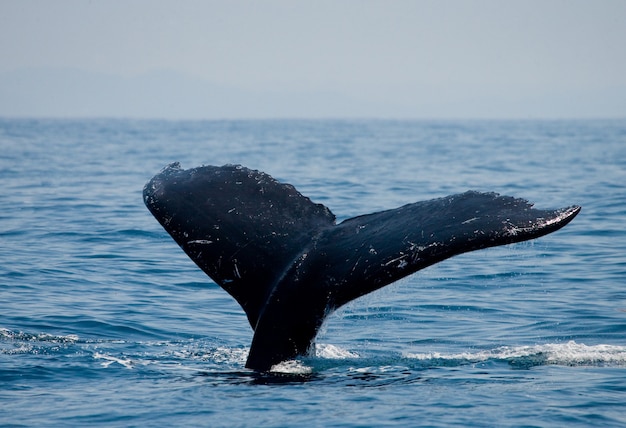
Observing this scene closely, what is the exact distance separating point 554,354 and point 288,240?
9.47 ft

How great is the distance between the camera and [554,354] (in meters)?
8.45

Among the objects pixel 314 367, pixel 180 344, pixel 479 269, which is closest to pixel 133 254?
pixel 479 269

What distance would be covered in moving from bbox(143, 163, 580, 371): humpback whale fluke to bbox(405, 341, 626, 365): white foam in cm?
212

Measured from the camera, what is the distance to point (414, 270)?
5.97 meters

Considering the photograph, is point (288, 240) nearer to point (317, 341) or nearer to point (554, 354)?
point (317, 341)

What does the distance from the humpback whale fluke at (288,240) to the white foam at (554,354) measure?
212 cm

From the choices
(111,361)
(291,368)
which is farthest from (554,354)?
(111,361)

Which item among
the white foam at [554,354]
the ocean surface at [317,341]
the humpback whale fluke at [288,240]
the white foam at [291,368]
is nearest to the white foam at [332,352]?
the ocean surface at [317,341]

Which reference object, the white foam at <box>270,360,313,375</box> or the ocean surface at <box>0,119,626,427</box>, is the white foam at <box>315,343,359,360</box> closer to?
the ocean surface at <box>0,119,626,427</box>

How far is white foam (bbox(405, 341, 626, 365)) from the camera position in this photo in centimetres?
828

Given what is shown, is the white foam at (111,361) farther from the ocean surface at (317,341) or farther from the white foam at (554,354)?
the white foam at (554,354)

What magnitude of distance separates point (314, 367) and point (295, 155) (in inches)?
1471

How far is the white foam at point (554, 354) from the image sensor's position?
8281 millimetres

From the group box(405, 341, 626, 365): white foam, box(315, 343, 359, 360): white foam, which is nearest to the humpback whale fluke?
box(315, 343, 359, 360): white foam
